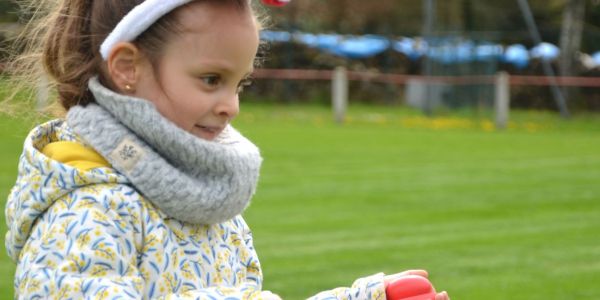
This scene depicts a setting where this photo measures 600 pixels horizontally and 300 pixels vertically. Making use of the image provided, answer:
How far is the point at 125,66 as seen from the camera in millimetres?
2395

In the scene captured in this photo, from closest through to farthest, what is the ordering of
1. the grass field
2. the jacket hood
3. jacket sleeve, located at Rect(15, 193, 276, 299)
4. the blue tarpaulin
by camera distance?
jacket sleeve, located at Rect(15, 193, 276, 299) < the jacket hood < the grass field < the blue tarpaulin

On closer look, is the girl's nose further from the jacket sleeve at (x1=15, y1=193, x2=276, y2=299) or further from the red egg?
the red egg

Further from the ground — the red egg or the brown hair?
the brown hair

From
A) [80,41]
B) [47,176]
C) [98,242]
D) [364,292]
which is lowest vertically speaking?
[364,292]

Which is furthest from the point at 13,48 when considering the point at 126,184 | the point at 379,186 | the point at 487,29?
the point at 487,29

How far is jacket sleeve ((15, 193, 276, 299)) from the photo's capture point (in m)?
2.10

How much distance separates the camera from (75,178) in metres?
2.20

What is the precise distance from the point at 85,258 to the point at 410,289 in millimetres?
578

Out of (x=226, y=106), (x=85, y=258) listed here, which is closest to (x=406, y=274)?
(x=226, y=106)

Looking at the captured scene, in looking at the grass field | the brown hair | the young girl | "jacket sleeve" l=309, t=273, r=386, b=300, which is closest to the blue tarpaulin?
the grass field

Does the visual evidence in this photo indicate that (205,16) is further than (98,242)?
Yes

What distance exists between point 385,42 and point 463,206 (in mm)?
20838

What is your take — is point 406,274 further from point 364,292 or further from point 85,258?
point 85,258

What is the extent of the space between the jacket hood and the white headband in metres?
0.20
